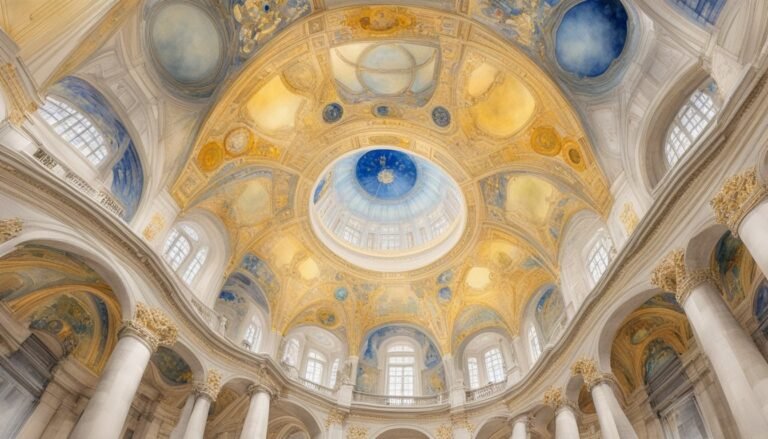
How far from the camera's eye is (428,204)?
2897cm

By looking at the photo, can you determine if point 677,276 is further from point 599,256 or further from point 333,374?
point 333,374

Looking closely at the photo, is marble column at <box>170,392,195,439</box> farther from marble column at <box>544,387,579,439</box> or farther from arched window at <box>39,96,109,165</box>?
marble column at <box>544,387,579,439</box>

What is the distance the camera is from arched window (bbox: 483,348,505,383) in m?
23.0

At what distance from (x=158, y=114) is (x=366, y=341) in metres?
15.3

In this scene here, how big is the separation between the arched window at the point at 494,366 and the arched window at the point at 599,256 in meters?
7.27

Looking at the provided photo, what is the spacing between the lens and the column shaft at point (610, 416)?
523 inches

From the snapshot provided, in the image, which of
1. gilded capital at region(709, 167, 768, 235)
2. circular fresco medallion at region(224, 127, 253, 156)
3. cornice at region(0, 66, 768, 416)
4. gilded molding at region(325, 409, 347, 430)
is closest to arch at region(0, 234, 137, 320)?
cornice at region(0, 66, 768, 416)

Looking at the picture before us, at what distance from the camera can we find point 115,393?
12.4 metres

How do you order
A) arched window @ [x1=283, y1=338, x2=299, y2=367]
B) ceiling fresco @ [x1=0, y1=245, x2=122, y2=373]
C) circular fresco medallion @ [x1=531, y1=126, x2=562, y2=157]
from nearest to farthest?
ceiling fresco @ [x1=0, y1=245, x2=122, y2=373]
circular fresco medallion @ [x1=531, y1=126, x2=562, y2=157]
arched window @ [x1=283, y1=338, x2=299, y2=367]

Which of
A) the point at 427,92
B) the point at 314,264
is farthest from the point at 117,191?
the point at 427,92

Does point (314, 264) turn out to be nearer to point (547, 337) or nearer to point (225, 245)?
point (225, 245)

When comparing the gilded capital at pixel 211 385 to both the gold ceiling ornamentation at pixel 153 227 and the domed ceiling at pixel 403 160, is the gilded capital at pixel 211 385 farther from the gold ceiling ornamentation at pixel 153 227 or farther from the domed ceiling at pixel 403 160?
the domed ceiling at pixel 403 160

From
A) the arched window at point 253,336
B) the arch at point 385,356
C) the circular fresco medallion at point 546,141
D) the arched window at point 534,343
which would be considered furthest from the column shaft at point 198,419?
the circular fresco medallion at point 546,141

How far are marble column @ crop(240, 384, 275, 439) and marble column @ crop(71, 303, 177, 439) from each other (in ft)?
15.8
